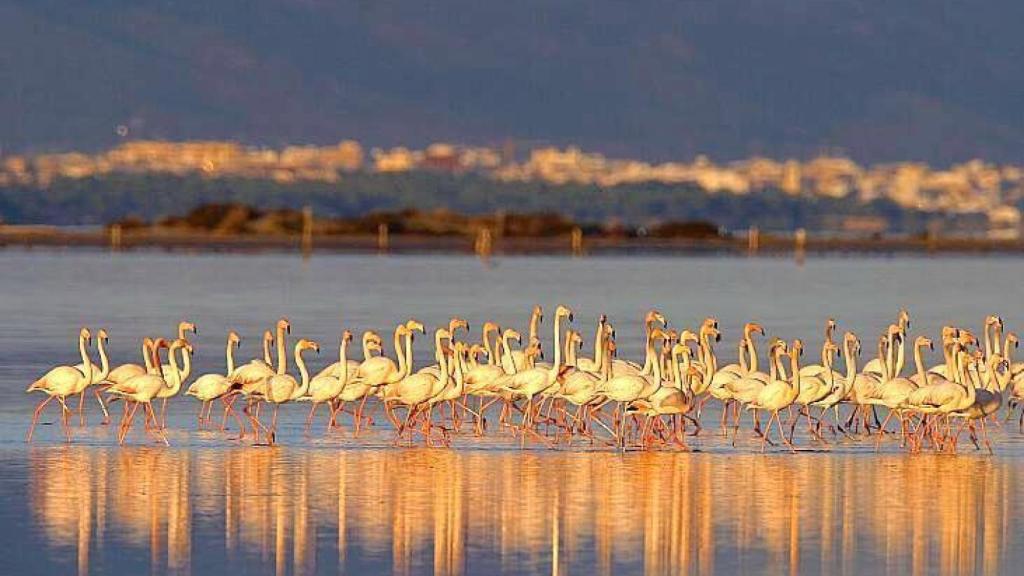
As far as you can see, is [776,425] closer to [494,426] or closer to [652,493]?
[494,426]

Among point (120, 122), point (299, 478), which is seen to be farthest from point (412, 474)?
point (120, 122)

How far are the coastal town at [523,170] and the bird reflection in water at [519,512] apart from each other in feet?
486

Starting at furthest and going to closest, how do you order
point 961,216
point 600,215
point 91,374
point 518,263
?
point 961,216
point 600,215
point 518,263
point 91,374

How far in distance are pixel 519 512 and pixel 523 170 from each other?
174837mm

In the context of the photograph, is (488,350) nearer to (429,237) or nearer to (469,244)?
(469,244)

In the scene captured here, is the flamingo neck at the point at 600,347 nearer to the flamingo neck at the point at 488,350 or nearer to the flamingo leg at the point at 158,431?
the flamingo neck at the point at 488,350

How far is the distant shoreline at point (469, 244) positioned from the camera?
95.4 m

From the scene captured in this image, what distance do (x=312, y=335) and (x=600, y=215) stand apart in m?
126

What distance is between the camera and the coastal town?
176375 millimetres

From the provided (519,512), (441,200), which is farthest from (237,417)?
(441,200)

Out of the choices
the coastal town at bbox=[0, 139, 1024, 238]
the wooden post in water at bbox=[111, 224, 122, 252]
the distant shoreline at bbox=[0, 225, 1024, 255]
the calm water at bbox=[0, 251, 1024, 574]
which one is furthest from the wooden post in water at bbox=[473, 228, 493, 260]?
the coastal town at bbox=[0, 139, 1024, 238]

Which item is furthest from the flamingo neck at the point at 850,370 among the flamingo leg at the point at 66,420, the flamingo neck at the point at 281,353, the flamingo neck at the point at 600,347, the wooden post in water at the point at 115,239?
the wooden post in water at the point at 115,239

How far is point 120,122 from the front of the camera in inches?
7308

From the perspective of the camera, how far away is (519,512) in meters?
18.1
